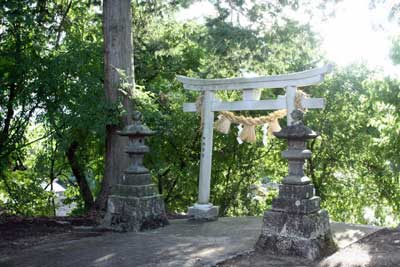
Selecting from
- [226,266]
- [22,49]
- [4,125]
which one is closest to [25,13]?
[22,49]

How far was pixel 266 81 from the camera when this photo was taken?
7.58 meters

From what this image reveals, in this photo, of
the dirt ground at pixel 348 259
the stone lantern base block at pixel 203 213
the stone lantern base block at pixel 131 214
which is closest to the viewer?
the dirt ground at pixel 348 259

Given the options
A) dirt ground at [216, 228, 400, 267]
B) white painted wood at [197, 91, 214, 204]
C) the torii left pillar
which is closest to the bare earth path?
dirt ground at [216, 228, 400, 267]

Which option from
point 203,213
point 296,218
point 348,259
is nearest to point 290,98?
point 296,218

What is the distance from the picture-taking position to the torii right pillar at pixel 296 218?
5531 mm

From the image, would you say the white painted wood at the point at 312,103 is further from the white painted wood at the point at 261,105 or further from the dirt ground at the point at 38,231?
the dirt ground at the point at 38,231

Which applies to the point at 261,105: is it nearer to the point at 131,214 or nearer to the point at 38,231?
the point at 131,214

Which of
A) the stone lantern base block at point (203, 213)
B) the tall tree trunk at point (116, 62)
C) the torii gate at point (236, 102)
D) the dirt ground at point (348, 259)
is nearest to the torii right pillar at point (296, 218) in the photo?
the dirt ground at point (348, 259)

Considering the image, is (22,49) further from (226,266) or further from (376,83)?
(376,83)

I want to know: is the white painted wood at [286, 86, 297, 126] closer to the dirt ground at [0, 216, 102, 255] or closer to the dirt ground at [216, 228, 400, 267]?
the dirt ground at [216, 228, 400, 267]

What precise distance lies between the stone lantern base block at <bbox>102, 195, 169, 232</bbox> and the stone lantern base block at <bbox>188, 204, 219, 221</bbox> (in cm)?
99

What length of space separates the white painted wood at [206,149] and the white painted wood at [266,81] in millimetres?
215

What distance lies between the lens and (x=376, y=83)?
8438 mm

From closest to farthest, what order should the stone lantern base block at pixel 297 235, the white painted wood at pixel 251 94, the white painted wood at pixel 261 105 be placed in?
the stone lantern base block at pixel 297 235, the white painted wood at pixel 261 105, the white painted wood at pixel 251 94
